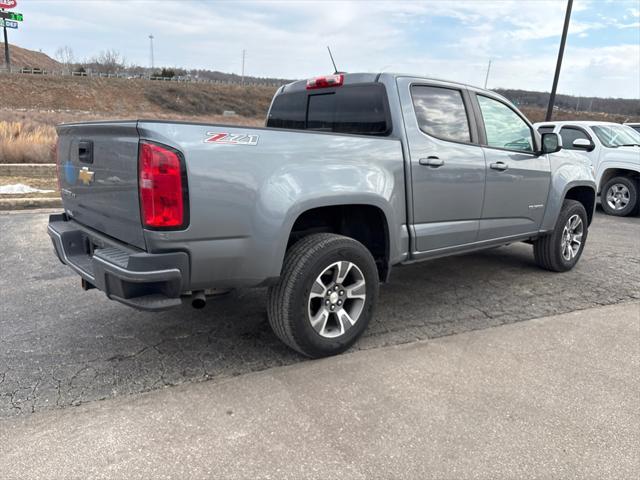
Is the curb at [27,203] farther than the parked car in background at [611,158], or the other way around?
the parked car in background at [611,158]

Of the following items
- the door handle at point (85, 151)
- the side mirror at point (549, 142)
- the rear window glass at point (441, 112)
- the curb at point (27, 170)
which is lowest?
the curb at point (27, 170)

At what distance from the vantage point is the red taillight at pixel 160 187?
2494 mm

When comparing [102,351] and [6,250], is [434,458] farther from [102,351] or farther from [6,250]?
[6,250]

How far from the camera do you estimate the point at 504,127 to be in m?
4.62

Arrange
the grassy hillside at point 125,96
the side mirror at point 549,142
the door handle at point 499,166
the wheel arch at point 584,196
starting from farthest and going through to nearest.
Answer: the grassy hillside at point 125,96 < the wheel arch at point 584,196 < the side mirror at point 549,142 < the door handle at point 499,166

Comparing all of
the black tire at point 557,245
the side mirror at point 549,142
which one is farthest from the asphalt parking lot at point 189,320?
the side mirror at point 549,142

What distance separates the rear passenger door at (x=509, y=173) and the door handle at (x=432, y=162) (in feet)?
2.29

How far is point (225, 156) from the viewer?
2650mm

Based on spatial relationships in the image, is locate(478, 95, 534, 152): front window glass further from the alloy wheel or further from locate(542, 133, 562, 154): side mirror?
the alloy wheel

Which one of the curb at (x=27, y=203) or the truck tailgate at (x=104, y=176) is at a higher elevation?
the truck tailgate at (x=104, y=176)

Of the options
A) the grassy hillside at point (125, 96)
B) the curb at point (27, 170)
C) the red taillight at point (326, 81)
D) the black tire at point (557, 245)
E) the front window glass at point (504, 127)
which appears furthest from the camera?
the grassy hillside at point (125, 96)

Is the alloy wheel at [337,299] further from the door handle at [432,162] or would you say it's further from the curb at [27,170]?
the curb at [27,170]

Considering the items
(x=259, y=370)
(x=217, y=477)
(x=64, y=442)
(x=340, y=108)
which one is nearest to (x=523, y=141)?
(x=340, y=108)

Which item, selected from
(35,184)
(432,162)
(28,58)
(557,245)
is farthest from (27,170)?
(28,58)
